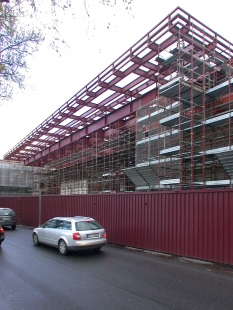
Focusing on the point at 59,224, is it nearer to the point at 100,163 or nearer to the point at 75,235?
the point at 75,235

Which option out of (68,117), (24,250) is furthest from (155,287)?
(68,117)

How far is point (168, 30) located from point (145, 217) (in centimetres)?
789

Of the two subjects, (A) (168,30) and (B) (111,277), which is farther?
(A) (168,30)

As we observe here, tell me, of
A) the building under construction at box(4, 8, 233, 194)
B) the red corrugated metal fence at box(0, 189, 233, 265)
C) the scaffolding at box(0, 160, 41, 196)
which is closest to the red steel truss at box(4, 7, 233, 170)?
the building under construction at box(4, 8, 233, 194)

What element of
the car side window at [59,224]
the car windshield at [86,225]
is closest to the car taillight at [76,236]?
the car windshield at [86,225]

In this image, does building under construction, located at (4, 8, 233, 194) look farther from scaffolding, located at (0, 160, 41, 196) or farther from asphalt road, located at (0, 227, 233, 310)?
scaffolding, located at (0, 160, 41, 196)

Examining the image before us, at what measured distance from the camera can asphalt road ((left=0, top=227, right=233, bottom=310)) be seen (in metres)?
5.11

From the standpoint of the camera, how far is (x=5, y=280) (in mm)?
6594

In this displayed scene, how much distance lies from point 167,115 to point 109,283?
1070 cm

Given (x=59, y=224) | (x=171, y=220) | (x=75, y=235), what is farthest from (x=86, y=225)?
(x=171, y=220)

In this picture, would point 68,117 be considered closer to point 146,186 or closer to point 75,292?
point 146,186

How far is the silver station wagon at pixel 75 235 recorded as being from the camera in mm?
9477

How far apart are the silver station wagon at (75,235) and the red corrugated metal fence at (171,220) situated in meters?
1.87

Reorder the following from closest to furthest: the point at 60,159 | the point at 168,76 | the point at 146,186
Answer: the point at 168,76 → the point at 146,186 → the point at 60,159
